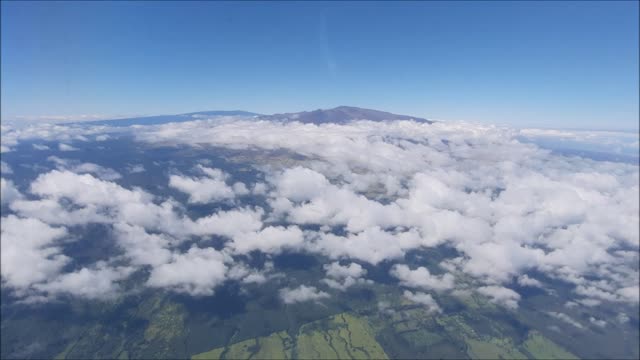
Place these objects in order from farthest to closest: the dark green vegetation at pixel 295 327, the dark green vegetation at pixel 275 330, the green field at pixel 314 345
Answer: the dark green vegetation at pixel 295 327, the dark green vegetation at pixel 275 330, the green field at pixel 314 345

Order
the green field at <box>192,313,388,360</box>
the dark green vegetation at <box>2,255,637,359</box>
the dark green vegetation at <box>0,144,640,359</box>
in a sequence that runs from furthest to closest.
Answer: the dark green vegetation at <box>0,144,640,359</box>, the dark green vegetation at <box>2,255,637,359</box>, the green field at <box>192,313,388,360</box>

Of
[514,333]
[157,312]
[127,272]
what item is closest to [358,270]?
[514,333]

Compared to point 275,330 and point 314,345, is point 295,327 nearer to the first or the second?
point 275,330

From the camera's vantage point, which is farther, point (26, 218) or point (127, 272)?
point (26, 218)

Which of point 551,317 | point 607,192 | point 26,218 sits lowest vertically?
point 551,317

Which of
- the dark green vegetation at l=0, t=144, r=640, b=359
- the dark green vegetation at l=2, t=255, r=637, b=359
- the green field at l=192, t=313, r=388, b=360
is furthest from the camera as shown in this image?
the dark green vegetation at l=0, t=144, r=640, b=359

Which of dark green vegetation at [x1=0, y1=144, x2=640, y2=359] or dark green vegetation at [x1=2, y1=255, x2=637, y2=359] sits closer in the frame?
dark green vegetation at [x1=2, y1=255, x2=637, y2=359]

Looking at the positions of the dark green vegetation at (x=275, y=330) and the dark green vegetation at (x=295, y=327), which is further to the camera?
the dark green vegetation at (x=295, y=327)

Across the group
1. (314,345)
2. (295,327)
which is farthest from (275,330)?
(314,345)

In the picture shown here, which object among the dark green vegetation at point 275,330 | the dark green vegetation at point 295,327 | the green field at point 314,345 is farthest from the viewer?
the dark green vegetation at point 295,327

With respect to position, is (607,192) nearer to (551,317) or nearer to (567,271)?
(567,271)

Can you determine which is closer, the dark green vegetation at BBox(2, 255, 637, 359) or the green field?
the green field
